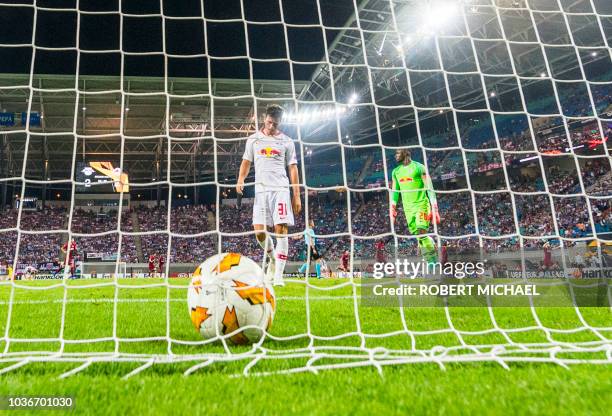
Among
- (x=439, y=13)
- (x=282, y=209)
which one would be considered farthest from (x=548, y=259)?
(x=282, y=209)

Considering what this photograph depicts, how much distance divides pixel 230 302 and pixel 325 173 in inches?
1073

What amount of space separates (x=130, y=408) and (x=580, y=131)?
21.0m

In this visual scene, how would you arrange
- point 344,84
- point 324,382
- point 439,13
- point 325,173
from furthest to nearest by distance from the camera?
point 325,173, point 344,84, point 439,13, point 324,382

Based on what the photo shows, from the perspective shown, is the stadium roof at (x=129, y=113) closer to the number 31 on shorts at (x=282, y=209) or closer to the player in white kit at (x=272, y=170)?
the player in white kit at (x=272, y=170)

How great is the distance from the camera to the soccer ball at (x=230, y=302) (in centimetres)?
263

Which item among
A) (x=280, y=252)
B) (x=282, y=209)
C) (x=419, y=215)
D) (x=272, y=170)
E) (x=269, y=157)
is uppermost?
(x=269, y=157)

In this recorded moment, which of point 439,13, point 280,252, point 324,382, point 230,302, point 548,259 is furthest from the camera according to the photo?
point 439,13

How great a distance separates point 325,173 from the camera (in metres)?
29.7

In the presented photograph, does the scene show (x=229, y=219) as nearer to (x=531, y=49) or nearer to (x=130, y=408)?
(x=531, y=49)

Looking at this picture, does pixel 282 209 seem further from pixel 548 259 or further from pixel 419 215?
pixel 548 259

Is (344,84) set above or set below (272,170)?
above

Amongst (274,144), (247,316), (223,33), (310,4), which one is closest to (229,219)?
(223,33)

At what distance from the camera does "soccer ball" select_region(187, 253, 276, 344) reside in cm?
263

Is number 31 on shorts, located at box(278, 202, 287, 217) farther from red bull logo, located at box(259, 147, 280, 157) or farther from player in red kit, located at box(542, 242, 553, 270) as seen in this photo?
player in red kit, located at box(542, 242, 553, 270)
